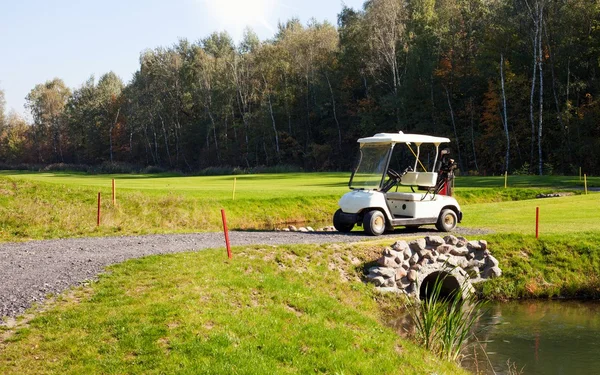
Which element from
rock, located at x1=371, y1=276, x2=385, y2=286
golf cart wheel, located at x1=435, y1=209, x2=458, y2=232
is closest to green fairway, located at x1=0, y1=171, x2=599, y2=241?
golf cart wheel, located at x1=435, y1=209, x2=458, y2=232

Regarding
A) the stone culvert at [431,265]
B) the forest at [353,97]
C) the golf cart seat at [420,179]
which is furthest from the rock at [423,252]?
the forest at [353,97]

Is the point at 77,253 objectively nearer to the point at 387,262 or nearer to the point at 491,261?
the point at 387,262

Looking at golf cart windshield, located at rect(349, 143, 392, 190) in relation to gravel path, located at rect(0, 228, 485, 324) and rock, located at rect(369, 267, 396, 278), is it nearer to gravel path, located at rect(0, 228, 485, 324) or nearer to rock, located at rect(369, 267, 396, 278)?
gravel path, located at rect(0, 228, 485, 324)

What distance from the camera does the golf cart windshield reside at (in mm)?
17531

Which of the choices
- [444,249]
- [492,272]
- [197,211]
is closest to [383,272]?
[444,249]

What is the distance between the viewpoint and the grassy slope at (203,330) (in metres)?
7.75

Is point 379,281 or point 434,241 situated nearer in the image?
point 379,281

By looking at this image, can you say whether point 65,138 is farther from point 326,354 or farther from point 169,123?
point 326,354

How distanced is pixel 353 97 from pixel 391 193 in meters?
50.2

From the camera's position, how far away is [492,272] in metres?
16.4

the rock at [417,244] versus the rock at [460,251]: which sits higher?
the rock at [417,244]

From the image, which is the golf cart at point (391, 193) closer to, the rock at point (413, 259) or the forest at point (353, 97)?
the rock at point (413, 259)

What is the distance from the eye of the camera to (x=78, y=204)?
22.8 metres

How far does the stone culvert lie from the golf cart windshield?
2.43m
